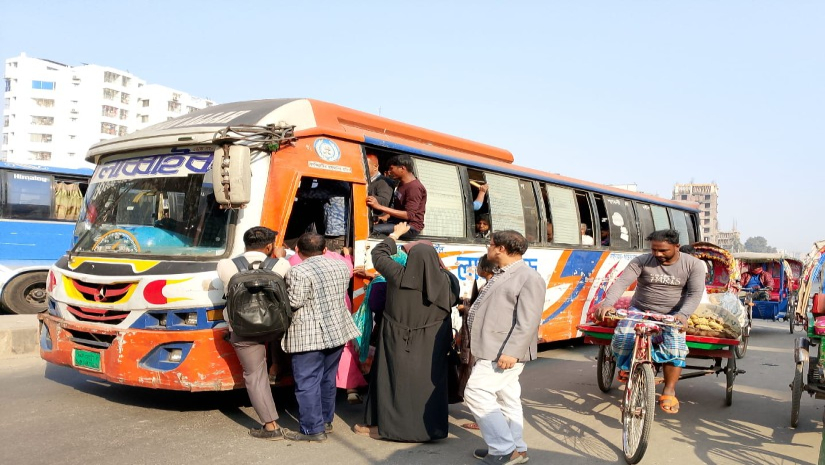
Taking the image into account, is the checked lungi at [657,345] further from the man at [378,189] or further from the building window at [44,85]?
the building window at [44,85]

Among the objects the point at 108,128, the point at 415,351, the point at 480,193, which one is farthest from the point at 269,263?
the point at 108,128

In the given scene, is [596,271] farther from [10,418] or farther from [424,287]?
[10,418]

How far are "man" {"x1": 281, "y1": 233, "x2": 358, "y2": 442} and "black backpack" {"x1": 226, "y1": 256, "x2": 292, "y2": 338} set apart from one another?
187 millimetres

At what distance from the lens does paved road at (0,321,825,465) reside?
5.11 meters

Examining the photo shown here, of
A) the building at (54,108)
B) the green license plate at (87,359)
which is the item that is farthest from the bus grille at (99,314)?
the building at (54,108)

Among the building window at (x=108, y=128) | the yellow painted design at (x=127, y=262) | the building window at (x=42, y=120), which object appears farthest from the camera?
the building window at (x=108, y=128)

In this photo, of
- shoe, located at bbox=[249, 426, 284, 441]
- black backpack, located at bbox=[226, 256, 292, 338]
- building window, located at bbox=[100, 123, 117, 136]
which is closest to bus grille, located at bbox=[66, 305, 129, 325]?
black backpack, located at bbox=[226, 256, 292, 338]

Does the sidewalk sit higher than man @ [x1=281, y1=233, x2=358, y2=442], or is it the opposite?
man @ [x1=281, y1=233, x2=358, y2=442]

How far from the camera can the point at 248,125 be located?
5875 mm

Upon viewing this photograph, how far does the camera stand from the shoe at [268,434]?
5500 millimetres

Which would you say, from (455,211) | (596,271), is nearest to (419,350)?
(455,211)

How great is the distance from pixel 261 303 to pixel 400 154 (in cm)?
279

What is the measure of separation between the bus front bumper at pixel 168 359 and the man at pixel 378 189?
2.05 m

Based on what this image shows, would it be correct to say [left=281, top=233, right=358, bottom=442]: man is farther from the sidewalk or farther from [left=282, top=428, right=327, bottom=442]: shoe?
the sidewalk
